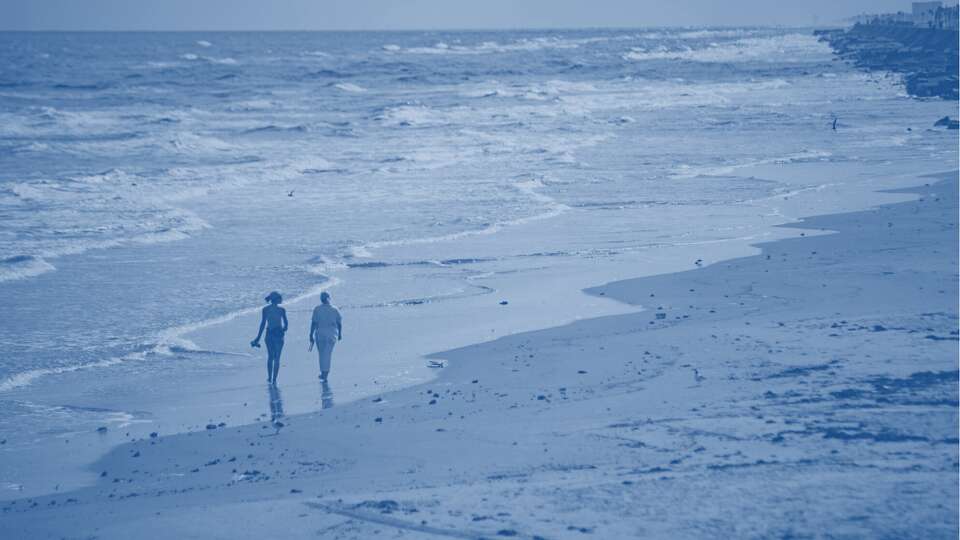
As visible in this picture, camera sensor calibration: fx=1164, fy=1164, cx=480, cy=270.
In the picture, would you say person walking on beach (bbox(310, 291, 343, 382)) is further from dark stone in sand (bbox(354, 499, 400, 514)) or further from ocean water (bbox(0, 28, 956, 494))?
dark stone in sand (bbox(354, 499, 400, 514))

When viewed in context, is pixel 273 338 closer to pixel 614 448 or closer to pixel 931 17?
pixel 614 448

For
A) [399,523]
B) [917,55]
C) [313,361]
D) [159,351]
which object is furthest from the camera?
[917,55]

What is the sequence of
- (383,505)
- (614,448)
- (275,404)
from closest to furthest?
1. (383,505)
2. (614,448)
3. (275,404)

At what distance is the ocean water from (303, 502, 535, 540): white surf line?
3.98 m

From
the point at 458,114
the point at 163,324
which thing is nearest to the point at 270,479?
the point at 163,324

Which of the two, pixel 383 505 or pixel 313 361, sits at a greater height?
pixel 383 505

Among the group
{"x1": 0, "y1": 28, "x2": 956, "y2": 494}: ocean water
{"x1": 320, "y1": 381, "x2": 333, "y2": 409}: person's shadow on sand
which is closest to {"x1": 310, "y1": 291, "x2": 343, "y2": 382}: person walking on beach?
{"x1": 320, "y1": 381, "x2": 333, "y2": 409}: person's shadow on sand

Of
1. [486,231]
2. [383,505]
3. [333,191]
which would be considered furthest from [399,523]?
[333,191]

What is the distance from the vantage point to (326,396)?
37.7 ft

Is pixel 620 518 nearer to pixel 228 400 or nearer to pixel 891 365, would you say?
pixel 891 365

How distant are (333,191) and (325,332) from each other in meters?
17.1

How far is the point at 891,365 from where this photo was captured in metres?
9.77

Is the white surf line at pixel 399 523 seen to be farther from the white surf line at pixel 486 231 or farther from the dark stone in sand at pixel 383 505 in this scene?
the white surf line at pixel 486 231

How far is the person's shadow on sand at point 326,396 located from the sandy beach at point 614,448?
0.29 meters
